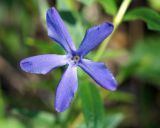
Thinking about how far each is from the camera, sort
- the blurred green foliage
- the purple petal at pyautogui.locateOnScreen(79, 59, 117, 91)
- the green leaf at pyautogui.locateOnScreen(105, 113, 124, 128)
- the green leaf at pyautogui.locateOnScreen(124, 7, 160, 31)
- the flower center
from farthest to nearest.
Result: the blurred green foliage < the green leaf at pyautogui.locateOnScreen(105, 113, 124, 128) < the green leaf at pyautogui.locateOnScreen(124, 7, 160, 31) < the flower center < the purple petal at pyautogui.locateOnScreen(79, 59, 117, 91)

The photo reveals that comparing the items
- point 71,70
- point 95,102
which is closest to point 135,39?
point 95,102

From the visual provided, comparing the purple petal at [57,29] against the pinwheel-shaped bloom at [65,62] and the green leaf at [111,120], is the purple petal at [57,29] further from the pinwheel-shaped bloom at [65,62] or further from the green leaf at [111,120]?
the green leaf at [111,120]

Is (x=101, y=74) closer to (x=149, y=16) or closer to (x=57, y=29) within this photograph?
(x=57, y=29)

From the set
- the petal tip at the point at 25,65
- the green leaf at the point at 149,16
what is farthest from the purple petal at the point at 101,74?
the green leaf at the point at 149,16

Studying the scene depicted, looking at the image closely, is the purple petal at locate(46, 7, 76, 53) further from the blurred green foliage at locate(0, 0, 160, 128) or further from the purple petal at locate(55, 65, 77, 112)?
the blurred green foliage at locate(0, 0, 160, 128)

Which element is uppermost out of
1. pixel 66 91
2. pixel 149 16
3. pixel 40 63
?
pixel 149 16

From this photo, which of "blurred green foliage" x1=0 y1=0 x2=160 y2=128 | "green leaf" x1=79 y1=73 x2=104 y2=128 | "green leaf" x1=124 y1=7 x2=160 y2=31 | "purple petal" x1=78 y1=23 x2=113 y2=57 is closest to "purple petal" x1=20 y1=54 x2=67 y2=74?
"purple petal" x1=78 y1=23 x2=113 y2=57

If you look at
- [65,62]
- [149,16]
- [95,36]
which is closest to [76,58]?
[65,62]
